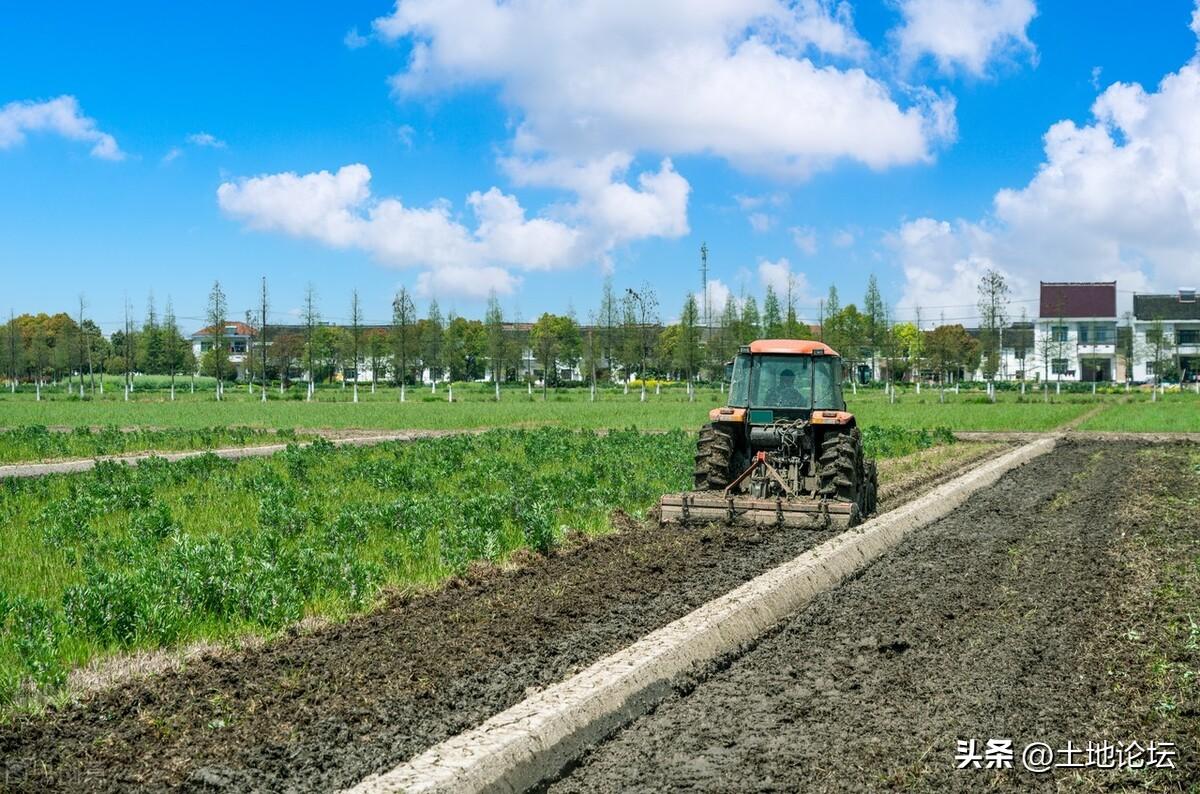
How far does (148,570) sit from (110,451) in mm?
21962

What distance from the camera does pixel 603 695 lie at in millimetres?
7051

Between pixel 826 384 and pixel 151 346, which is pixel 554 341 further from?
pixel 826 384

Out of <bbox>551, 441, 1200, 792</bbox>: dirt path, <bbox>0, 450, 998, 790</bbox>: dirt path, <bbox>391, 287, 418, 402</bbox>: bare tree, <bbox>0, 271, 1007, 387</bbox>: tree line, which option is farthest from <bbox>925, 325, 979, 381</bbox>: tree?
<bbox>0, 450, 998, 790</bbox>: dirt path

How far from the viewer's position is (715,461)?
15.3m

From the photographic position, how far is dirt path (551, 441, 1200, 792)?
19.7 feet

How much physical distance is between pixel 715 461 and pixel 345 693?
351 inches

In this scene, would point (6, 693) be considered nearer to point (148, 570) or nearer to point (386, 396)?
point (148, 570)

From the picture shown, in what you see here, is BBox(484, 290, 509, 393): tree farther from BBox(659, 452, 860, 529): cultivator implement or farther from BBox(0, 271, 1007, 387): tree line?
BBox(659, 452, 860, 529): cultivator implement

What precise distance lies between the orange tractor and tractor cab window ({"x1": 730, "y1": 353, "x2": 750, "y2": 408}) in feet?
0.05

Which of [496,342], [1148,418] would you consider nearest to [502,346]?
[496,342]

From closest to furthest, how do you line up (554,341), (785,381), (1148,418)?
(785,381) < (1148,418) < (554,341)

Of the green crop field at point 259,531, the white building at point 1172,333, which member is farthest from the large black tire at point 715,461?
the white building at point 1172,333

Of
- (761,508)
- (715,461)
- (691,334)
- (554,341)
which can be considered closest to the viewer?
(761,508)

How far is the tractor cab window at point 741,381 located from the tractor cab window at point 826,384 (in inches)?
36.6
